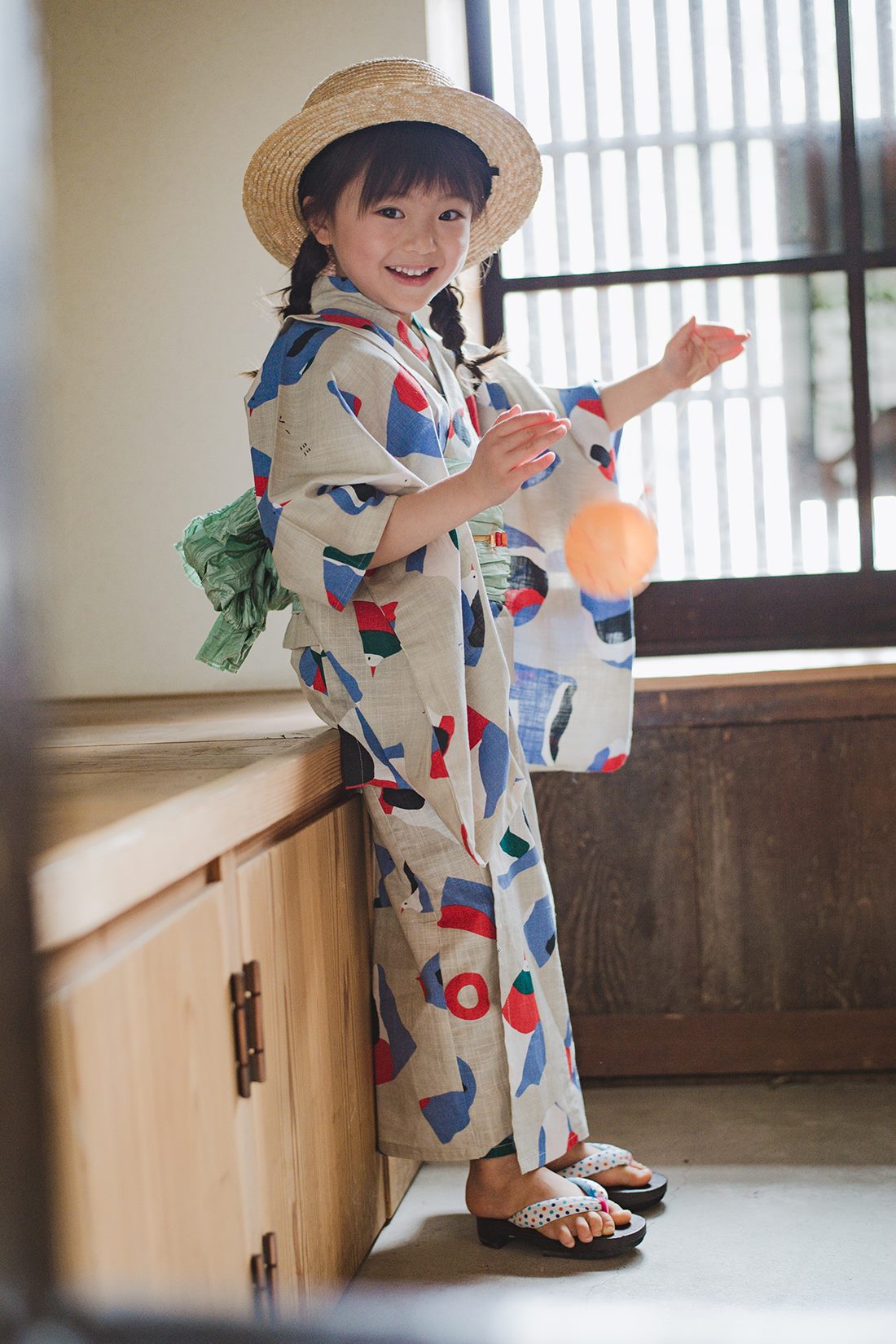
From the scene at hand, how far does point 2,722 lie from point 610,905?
66.2 inches

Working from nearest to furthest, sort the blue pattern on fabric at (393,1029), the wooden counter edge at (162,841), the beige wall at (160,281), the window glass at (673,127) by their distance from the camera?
1. the wooden counter edge at (162,841)
2. the blue pattern on fabric at (393,1029)
3. the beige wall at (160,281)
4. the window glass at (673,127)

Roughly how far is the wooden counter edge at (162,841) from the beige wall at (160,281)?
1.00 meters

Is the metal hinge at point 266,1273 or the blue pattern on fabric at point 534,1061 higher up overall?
the blue pattern on fabric at point 534,1061

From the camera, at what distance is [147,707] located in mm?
1881

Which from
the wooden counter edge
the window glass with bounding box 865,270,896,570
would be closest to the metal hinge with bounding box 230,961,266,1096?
the wooden counter edge

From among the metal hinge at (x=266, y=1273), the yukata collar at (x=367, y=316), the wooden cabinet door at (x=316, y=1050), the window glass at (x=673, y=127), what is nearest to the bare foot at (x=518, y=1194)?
the wooden cabinet door at (x=316, y=1050)

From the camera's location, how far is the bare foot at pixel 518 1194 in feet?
4.21

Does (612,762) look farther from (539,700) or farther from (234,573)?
(234,573)

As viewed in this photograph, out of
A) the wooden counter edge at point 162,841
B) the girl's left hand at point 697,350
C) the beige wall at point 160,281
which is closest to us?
the wooden counter edge at point 162,841

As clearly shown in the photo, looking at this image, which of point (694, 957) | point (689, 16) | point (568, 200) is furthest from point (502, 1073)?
point (689, 16)

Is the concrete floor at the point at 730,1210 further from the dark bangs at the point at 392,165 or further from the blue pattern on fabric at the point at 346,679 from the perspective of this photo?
the dark bangs at the point at 392,165

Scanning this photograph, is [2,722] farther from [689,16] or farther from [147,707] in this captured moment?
[689,16]

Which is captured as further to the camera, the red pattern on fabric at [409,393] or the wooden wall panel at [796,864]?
the wooden wall panel at [796,864]

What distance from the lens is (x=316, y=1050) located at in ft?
3.76
